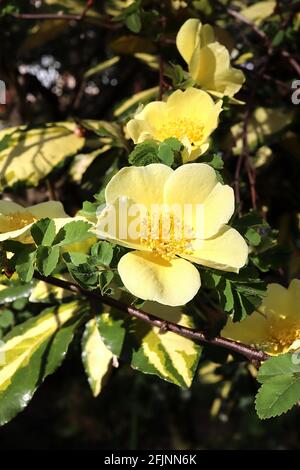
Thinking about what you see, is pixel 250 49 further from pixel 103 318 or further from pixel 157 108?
pixel 103 318

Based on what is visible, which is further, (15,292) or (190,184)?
(15,292)

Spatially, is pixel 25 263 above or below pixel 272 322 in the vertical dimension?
above

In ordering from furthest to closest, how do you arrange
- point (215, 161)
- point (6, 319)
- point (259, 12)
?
point (259, 12), point (6, 319), point (215, 161)

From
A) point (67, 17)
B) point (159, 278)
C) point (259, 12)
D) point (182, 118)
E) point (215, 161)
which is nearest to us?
point (159, 278)

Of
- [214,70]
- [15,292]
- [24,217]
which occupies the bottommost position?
[15,292]

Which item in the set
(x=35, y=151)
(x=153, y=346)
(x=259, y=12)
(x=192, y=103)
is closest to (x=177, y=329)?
(x=153, y=346)

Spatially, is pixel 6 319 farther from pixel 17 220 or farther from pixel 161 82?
pixel 161 82

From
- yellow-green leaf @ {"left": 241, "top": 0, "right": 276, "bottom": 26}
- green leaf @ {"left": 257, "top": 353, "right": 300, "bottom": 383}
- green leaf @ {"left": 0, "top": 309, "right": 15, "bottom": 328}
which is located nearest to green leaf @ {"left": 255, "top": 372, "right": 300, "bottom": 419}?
green leaf @ {"left": 257, "top": 353, "right": 300, "bottom": 383}
